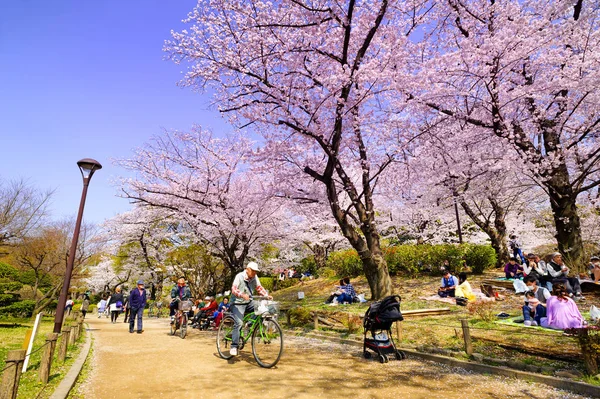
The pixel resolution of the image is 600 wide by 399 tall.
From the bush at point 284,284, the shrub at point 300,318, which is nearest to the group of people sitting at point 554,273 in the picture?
the shrub at point 300,318

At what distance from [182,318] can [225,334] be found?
377 centimetres

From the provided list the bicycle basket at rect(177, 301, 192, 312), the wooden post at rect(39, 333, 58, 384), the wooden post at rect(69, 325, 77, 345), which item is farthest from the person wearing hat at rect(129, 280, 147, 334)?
the wooden post at rect(39, 333, 58, 384)

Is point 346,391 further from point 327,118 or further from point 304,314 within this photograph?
point 327,118

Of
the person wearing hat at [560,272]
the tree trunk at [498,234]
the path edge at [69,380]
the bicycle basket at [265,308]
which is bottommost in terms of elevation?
the path edge at [69,380]

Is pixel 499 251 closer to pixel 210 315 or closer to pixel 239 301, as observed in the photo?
pixel 210 315

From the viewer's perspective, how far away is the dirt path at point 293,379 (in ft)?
13.9

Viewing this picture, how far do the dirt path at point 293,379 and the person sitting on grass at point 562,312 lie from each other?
246 cm

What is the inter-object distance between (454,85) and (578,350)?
25.3 ft

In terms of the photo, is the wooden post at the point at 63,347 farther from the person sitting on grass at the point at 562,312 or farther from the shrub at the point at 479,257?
the shrub at the point at 479,257

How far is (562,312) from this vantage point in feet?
20.4

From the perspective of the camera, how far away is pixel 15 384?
3.31m

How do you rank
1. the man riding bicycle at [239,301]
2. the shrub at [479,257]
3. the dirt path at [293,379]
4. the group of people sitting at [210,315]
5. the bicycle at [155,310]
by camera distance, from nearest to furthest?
the dirt path at [293,379] → the man riding bicycle at [239,301] → the group of people sitting at [210,315] → the shrub at [479,257] → the bicycle at [155,310]

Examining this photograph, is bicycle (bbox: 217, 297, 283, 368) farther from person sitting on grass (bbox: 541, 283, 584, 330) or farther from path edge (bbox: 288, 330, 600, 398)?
person sitting on grass (bbox: 541, 283, 584, 330)

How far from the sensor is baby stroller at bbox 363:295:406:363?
584cm
